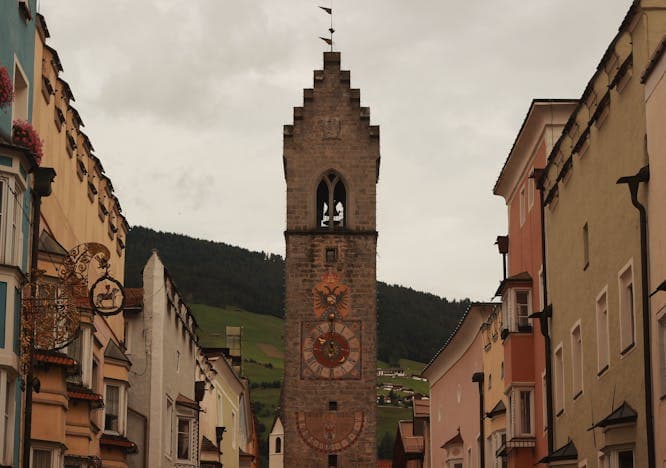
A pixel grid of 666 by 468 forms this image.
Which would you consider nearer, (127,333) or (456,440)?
(127,333)

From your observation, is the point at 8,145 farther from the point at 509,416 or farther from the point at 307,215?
the point at 307,215

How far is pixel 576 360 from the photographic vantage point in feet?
108

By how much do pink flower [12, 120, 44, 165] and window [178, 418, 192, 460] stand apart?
2839 centimetres

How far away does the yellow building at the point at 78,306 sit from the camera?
29.1m

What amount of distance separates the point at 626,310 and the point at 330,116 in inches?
2116

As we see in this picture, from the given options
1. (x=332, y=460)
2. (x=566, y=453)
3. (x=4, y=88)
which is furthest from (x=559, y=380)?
(x=332, y=460)

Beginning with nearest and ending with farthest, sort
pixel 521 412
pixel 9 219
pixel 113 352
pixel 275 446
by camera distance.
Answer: pixel 9 219, pixel 521 412, pixel 113 352, pixel 275 446

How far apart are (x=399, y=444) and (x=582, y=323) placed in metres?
64.5

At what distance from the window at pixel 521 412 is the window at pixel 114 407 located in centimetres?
1057

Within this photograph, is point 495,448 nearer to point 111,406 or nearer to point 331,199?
point 111,406

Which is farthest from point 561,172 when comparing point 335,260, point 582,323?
point 335,260

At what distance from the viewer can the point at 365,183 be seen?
7869 centimetres

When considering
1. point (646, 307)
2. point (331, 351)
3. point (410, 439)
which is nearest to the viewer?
point (646, 307)

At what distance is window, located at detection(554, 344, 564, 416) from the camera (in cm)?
3503
